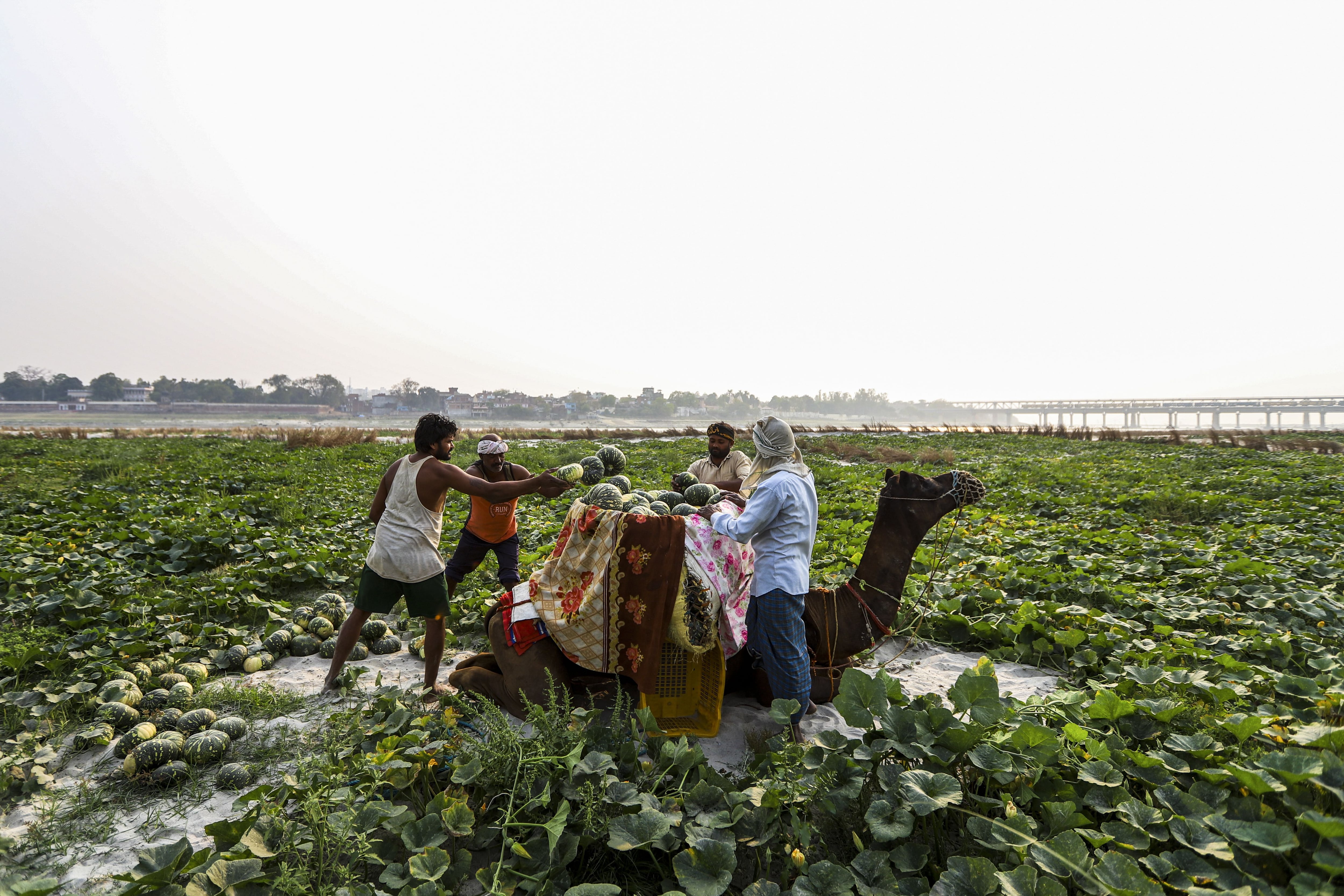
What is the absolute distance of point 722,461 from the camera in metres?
5.48

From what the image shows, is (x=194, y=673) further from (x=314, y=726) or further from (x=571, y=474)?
(x=571, y=474)

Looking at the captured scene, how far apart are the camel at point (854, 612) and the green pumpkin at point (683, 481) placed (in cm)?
117

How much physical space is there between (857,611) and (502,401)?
4975 inches

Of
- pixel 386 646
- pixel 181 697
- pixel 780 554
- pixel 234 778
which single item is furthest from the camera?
pixel 386 646

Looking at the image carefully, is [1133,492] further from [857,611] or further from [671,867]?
[671,867]

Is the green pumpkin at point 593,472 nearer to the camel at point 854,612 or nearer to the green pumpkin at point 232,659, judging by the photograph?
the camel at point 854,612

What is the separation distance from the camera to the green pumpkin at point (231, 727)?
3.59 meters

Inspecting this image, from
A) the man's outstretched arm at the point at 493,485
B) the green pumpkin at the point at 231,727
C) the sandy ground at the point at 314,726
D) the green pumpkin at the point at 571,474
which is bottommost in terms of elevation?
the sandy ground at the point at 314,726

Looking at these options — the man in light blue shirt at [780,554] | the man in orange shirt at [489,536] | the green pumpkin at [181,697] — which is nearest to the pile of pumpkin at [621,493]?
the man in light blue shirt at [780,554]

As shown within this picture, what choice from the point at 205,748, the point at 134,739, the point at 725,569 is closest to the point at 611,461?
the point at 725,569

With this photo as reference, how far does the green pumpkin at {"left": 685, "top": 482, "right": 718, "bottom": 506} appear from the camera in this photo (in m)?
4.06

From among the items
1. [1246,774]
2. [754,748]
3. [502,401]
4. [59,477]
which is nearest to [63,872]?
[754,748]

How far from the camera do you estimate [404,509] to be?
13.5 ft

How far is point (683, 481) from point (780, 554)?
1.23 metres
